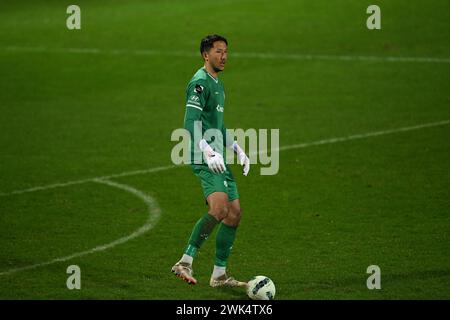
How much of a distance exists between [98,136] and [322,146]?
4.14m

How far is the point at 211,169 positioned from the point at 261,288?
1.27 m

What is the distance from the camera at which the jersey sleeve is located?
970cm

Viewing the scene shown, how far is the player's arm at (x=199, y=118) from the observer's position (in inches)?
373

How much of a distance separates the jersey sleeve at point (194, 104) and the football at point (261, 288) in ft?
5.22

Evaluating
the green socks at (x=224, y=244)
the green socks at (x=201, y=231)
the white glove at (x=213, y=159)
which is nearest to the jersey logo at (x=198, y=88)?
the white glove at (x=213, y=159)

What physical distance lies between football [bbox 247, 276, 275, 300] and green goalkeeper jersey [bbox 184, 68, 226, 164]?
1.35 metres

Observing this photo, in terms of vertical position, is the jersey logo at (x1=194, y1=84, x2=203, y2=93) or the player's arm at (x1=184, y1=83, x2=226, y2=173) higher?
the jersey logo at (x1=194, y1=84, x2=203, y2=93)

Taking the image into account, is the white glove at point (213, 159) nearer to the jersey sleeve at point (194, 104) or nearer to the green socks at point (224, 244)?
the jersey sleeve at point (194, 104)

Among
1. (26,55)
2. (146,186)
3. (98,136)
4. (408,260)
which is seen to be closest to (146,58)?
(26,55)

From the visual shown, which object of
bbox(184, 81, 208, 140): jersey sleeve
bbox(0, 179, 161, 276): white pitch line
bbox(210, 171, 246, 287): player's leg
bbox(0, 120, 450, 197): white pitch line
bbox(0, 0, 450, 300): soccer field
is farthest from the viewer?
bbox(0, 120, 450, 197): white pitch line

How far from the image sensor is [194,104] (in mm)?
9727

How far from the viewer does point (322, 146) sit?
16.7 meters

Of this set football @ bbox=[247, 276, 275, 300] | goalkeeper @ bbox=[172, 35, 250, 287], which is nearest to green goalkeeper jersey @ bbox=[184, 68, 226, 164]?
goalkeeper @ bbox=[172, 35, 250, 287]

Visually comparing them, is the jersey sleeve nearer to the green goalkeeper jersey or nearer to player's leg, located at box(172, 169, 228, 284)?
the green goalkeeper jersey
